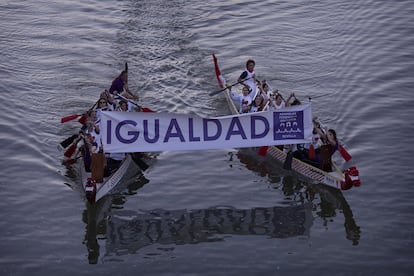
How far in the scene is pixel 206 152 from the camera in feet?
87.4

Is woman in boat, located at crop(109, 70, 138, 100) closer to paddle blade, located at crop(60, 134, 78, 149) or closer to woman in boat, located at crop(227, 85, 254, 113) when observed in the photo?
paddle blade, located at crop(60, 134, 78, 149)

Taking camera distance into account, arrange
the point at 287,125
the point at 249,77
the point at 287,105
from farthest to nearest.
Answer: the point at 249,77 → the point at 287,105 → the point at 287,125

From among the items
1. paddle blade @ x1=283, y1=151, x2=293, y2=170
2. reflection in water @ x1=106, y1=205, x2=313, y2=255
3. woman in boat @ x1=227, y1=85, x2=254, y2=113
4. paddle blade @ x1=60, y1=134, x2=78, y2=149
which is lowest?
reflection in water @ x1=106, y1=205, x2=313, y2=255

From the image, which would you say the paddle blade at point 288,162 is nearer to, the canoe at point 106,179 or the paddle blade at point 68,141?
the canoe at point 106,179

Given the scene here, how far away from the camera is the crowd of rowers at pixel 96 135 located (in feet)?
76.4

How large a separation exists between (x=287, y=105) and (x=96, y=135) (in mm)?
6730

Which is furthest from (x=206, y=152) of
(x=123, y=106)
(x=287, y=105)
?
(x=123, y=106)

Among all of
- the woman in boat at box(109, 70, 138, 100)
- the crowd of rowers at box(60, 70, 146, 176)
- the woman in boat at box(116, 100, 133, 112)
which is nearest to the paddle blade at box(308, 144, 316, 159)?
the crowd of rowers at box(60, 70, 146, 176)

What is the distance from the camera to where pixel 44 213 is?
2247cm

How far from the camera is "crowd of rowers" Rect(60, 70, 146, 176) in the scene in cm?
2330

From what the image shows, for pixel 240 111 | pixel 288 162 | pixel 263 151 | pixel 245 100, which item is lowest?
pixel 288 162

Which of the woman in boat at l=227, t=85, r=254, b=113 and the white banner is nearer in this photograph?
the white banner

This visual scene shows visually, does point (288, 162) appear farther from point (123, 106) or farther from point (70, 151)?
point (70, 151)

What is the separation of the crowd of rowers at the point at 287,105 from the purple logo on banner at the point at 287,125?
0.87m
